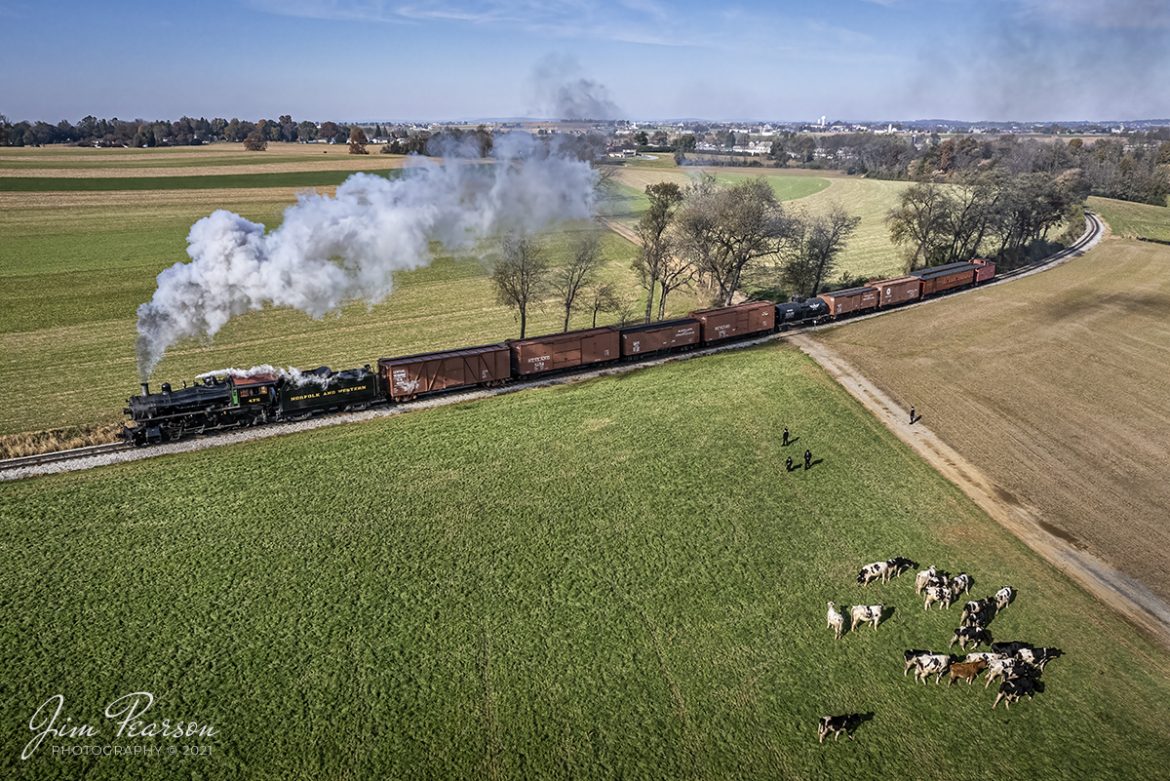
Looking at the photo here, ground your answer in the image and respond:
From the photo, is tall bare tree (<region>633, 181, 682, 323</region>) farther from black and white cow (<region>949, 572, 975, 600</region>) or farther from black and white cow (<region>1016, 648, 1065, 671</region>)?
black and white cow (<region>1016, 648, 1065, 671</region>)

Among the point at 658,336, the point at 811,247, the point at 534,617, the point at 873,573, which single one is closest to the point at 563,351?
the point at 658,336

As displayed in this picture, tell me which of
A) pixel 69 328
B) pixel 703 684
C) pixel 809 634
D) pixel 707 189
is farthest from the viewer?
pixel 707 189

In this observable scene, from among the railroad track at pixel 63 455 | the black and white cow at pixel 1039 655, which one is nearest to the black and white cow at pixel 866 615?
the black and white cow at pixel 1039 655

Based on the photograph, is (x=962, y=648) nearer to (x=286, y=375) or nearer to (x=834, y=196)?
(x=286, y=375)

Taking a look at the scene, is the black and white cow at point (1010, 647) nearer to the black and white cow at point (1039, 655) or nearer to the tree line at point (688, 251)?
the black and white cow at point (1039, 655)

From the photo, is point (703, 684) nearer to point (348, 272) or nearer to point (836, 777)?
point (836, 777)

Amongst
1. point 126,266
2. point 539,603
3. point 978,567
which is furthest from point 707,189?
point 126,266

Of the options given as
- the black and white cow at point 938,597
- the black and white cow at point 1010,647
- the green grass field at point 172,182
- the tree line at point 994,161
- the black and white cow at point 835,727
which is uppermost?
the tree line at point 994,161
